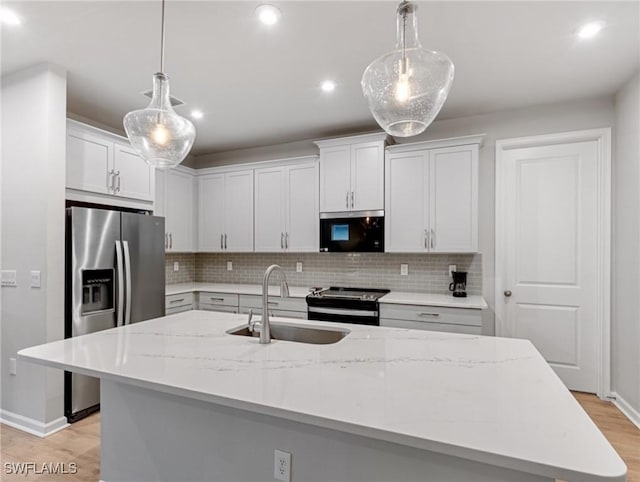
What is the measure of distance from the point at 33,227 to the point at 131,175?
975 mm

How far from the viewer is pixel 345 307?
3291 mm

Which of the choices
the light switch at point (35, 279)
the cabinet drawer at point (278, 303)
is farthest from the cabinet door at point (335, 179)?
the light switch at point (35, 279)

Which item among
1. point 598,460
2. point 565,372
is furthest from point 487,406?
point 565,372

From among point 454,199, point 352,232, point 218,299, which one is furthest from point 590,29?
point 218,299

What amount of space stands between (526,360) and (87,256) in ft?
9.83

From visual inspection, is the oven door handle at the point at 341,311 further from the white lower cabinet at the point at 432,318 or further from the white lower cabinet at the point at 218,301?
the white lower cabinet at the point at 218,301

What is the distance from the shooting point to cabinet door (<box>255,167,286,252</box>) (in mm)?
4012

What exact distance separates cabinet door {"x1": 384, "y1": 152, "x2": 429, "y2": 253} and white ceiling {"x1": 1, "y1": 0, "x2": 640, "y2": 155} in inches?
23.9

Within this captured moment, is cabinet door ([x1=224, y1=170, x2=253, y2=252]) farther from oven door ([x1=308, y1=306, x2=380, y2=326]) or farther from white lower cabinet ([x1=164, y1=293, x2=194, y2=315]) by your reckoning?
oven door ([x1=308, y1=306, x2=380, y2=326])

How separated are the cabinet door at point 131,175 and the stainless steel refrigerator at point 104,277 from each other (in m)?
0.33

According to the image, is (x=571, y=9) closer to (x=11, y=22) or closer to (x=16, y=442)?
(x=11, y=22)

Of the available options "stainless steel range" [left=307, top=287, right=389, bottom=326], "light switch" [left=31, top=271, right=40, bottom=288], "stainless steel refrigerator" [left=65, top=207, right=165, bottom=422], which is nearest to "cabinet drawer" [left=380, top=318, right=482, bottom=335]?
"stainless steel range" [left=307, top=287, right=389, bottom=326]

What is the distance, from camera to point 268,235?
4.08 metres

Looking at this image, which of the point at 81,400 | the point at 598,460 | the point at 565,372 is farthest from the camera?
the point at 565,372
